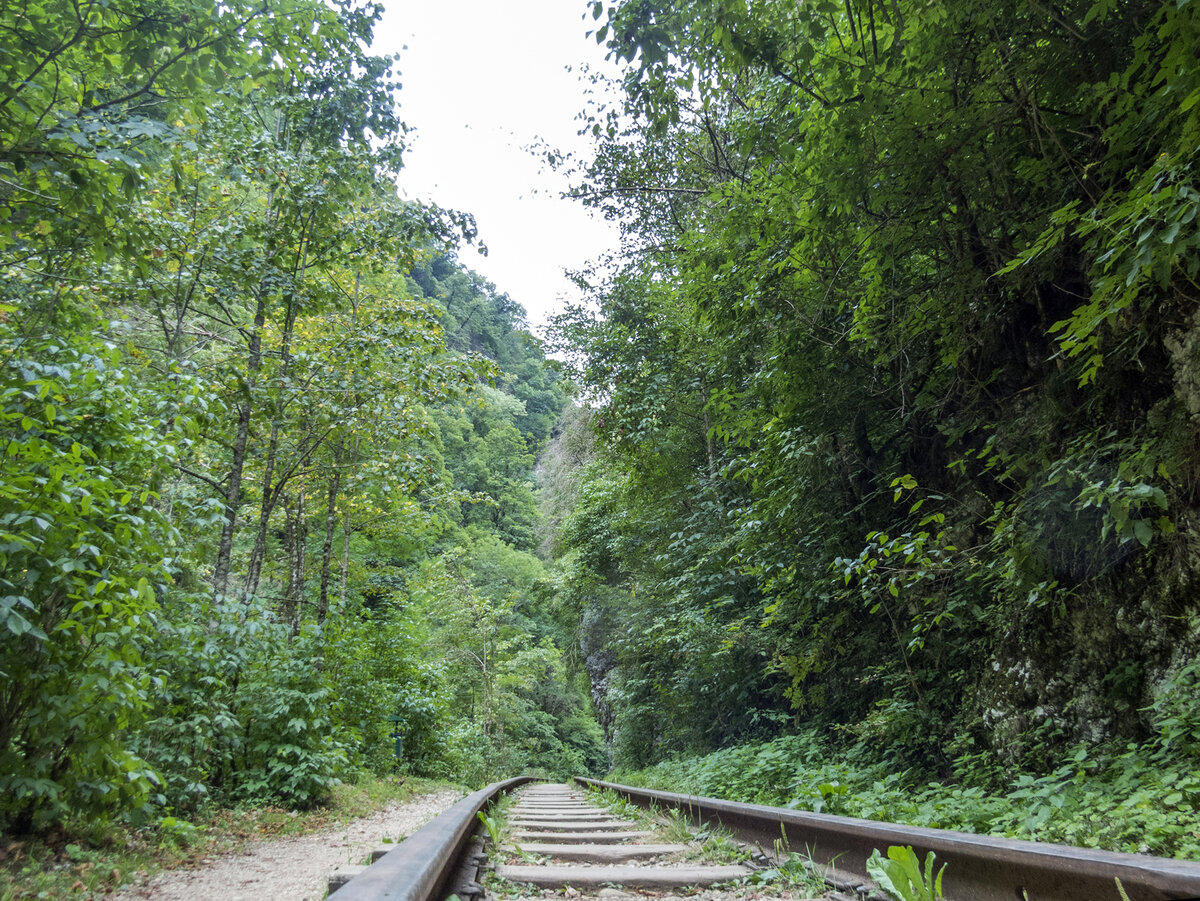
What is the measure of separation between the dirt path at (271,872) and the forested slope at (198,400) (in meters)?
0.51

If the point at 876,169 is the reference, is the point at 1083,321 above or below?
below

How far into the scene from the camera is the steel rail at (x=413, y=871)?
1.27m

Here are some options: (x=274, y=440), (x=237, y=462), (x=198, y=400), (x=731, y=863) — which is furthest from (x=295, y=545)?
(x=731, y=863)

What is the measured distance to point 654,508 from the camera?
41.7ft

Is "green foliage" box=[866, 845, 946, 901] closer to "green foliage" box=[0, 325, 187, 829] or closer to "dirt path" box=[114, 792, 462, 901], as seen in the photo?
"dirt path" box=[114, 792, 462, 901]

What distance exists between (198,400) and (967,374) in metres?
6.01

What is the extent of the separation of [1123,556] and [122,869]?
6063mm

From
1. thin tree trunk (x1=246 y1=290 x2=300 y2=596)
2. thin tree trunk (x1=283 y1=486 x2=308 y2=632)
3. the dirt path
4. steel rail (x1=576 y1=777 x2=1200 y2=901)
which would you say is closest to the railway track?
steel rail (x1=576 y1=777 x2=1200 y2=901)

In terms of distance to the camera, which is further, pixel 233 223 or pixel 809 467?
pixel 233 223

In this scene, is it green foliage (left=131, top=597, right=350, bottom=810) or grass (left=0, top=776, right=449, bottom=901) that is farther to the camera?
green foliage (left=131, top=597, right=350, bottom=810)

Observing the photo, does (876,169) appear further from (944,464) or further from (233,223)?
(233,223)

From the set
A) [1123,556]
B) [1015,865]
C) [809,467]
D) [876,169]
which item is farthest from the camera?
[809,467]

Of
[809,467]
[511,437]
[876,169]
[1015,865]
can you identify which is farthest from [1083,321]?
[511,437]

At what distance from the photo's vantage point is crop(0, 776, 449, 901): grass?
3.08 meters
